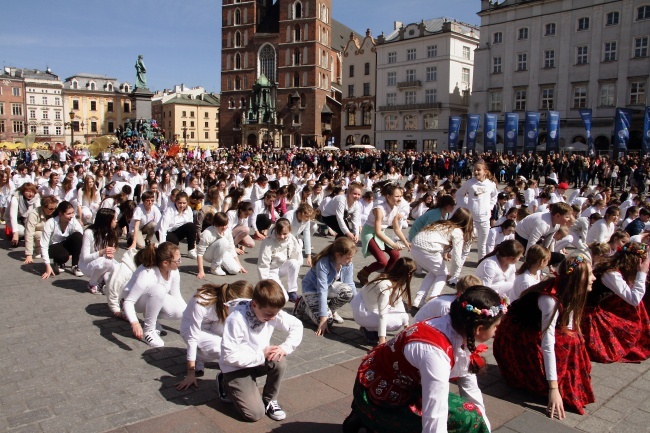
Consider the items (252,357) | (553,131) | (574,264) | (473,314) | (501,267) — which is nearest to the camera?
(473,314)

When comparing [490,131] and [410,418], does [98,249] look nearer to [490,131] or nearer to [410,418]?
[410,418]

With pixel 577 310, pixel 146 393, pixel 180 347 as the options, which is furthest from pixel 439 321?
pixel 180 347

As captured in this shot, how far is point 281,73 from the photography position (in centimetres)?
7906

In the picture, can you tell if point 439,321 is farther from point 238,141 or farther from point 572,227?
point 238,141

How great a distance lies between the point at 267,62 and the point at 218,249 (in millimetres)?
76158

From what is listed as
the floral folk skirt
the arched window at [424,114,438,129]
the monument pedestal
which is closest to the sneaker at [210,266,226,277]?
the floral folk skirt

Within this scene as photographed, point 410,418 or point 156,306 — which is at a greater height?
point 410,418

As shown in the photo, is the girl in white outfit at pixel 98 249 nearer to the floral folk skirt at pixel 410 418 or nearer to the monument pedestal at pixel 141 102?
the floral folk skirt at pixel 410 418

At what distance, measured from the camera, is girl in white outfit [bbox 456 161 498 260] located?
995 centimetres

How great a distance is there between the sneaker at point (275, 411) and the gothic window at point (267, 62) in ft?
262

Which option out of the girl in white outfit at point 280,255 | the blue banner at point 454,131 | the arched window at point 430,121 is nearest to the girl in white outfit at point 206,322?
the girl in white outfit at point 280,255

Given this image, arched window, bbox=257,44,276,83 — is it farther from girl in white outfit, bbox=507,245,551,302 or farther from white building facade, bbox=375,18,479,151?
girl in white outfit, bbox=507,245,551,302

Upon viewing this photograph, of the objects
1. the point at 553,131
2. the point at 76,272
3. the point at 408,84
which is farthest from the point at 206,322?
the point at 408,84

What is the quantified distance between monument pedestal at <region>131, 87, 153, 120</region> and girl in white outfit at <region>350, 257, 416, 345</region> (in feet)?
114
